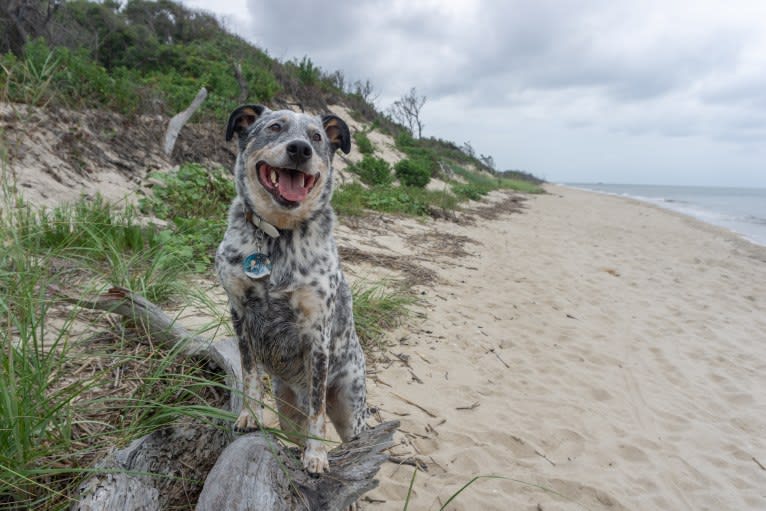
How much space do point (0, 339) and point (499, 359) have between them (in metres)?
4.28

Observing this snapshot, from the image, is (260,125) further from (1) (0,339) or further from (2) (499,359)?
(2) (499,359)

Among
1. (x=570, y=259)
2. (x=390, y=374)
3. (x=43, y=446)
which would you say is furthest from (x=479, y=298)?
(x=43, y=446)

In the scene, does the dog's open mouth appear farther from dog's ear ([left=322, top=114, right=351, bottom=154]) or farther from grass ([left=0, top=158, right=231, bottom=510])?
grass ([left=0, top=158, right=231, bottom=510])

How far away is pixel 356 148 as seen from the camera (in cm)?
1803

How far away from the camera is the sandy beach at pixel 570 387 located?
123 inches

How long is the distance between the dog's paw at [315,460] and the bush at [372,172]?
12912mm

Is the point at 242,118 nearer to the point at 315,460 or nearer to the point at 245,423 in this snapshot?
the point at 245,423

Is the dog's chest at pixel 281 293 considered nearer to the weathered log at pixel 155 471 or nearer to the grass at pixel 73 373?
the grass at pixel 73 373

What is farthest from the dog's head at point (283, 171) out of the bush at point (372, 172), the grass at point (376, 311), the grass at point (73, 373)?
the bush at point (372, 172)

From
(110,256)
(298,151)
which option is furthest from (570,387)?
(110,256)

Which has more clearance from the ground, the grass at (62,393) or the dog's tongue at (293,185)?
the dog's tongue at (293,185)

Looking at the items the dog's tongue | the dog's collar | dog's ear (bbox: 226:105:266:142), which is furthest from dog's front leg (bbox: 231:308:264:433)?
dog's ear (bbox: 226:105:266:142)

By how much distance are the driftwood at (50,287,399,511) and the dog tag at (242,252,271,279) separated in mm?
585

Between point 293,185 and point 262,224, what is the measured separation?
0.29m
